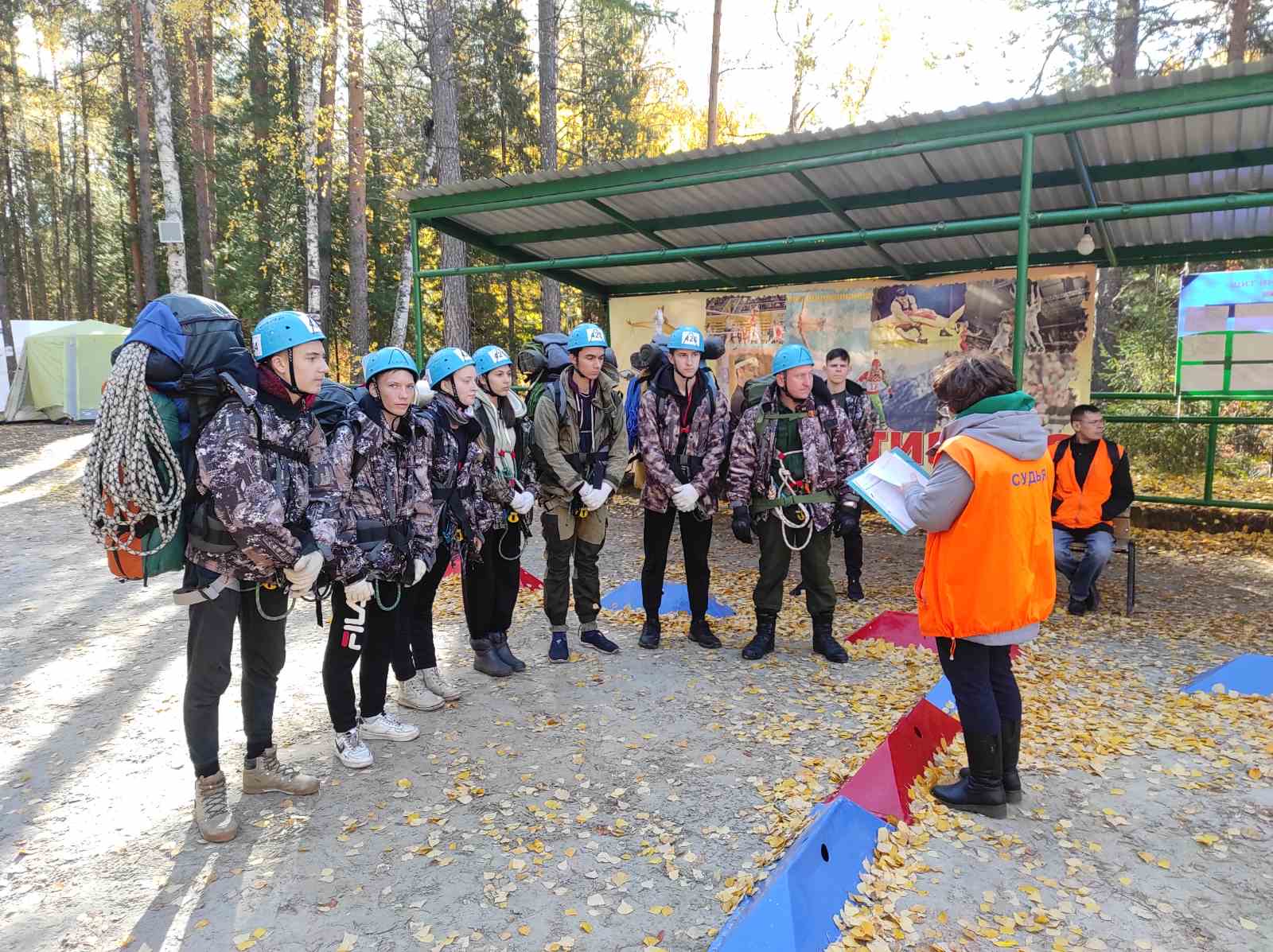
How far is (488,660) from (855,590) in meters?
3.29

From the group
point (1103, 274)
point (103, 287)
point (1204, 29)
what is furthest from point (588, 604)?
point (103, 287)

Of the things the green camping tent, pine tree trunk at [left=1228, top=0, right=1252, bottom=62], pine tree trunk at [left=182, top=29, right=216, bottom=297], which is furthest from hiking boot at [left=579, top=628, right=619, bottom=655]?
pine tree trunk at [left=182, top=29, right=216, bottom=297]

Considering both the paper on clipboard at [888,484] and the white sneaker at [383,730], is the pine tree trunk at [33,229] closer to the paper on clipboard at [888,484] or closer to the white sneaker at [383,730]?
the white sneaker at [383,730]

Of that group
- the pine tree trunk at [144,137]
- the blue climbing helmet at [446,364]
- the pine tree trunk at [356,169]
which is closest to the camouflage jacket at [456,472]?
the blue climbing helmet at [446,364]

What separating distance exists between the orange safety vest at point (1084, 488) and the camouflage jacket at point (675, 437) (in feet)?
9.95

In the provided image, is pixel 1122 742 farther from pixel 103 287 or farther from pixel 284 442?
pixel 103 287

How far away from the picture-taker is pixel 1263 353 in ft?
25.5

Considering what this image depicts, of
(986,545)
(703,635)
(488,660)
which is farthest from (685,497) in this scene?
(986,545)

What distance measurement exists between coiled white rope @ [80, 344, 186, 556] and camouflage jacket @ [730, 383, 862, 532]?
3.17m

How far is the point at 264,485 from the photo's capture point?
9.34 ft

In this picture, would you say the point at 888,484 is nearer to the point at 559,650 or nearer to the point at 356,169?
the point at 559,650

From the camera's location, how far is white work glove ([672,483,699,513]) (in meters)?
4.95

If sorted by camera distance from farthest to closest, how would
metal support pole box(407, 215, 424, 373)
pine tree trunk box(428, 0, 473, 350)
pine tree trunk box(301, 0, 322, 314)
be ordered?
pine tree trunk box(301, 0, 322, 314)
pine tree trunk box(428, 0, 473, 350)
metal support pole box(407, 215, 424, 373)

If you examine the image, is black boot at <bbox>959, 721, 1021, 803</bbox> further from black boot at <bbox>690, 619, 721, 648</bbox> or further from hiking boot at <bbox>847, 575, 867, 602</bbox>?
hiking boot at <bbox>847, 575, 867, 602</bbox>
